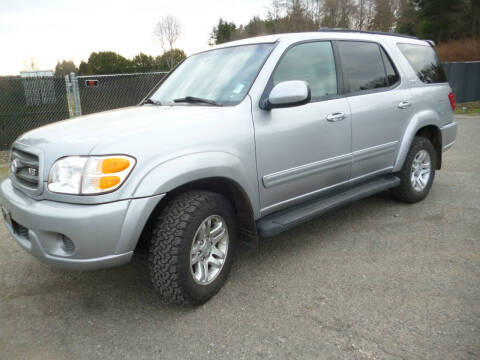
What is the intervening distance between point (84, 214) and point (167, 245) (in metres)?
0.52

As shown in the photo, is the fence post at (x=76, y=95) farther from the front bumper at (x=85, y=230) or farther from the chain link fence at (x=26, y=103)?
the front bumper at (x=85, y=230)

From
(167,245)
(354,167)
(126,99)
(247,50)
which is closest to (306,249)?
(354,167)

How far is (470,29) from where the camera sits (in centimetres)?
3312

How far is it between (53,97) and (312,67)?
7619 mm

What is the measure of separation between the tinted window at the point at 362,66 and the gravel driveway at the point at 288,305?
4.63ft

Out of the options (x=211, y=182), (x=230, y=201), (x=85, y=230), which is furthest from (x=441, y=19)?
(x=85, y=230)

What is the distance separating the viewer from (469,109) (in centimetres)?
1440

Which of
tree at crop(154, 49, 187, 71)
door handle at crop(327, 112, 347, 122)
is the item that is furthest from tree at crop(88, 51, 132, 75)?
door handle at crop(327, 112, 347, 122)

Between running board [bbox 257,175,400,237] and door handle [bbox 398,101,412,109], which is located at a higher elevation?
door handle [bbox 398,101,412,109]

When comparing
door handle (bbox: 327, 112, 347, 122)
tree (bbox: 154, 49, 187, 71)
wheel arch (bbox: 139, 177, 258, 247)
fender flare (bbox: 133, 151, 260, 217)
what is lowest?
wheel arch (bbox: 139, 177, 258, 247)

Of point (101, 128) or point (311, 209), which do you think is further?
point (311, 209)

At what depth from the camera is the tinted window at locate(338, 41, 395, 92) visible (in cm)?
358

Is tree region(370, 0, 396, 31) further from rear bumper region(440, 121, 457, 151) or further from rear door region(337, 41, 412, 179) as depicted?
rear door region(337, 41, 412, 179)

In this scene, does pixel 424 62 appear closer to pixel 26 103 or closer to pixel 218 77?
pixel 218 77
